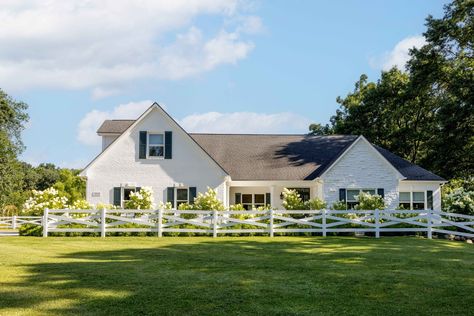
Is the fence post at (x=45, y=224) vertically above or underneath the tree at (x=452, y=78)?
underneath

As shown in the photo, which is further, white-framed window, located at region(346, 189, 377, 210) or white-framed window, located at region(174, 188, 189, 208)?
white-framed window, located at region(346, 189, 377, 210)

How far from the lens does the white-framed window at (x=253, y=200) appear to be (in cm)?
3097

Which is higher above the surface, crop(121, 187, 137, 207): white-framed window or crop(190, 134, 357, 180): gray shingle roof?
crop(190, 134, 357, 180): gray shingle roof

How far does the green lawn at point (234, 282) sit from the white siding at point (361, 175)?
45.3 feet

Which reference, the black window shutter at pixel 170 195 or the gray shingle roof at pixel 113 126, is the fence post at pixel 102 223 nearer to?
the black window shutter at pixel 170 195

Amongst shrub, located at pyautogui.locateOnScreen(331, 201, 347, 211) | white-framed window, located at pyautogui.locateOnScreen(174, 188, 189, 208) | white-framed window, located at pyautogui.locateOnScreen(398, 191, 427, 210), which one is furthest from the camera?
white-framed window, located at pyautogui.locateOnScreen(398, 191, 427, 210)

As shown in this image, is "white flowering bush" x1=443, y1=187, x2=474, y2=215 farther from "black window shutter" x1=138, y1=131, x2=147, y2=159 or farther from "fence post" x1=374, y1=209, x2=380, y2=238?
"black window shutter" x1=138, y1=131, x2=147, y2=159

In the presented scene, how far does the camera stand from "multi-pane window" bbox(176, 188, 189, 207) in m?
28.5

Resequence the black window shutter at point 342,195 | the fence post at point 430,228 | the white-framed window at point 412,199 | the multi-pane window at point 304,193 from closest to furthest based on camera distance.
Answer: the fence post at point 430,228 → the black window shutter at point 342,195 → the white-framed window at point 412,199 → the multi-pane window at point 304,193

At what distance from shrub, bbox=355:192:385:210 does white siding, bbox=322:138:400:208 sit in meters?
2.04

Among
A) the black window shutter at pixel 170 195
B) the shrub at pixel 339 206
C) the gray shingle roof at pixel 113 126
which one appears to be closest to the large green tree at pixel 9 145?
the gray shingle roof at pixel 113 126

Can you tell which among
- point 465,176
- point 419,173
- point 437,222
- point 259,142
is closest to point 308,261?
point 437,222

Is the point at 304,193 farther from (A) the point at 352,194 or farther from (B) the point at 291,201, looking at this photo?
(B) the point at 291,201

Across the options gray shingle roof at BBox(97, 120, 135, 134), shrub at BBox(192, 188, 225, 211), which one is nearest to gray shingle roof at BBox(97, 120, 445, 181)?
gray shingle roof at BBox(97, 120, 135, 134)
